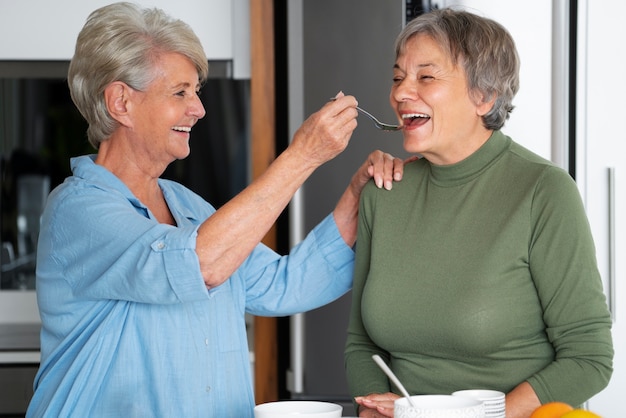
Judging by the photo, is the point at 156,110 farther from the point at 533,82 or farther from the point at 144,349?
the point at 533,82

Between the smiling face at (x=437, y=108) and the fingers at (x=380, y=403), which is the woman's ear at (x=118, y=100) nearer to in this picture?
the smiling face at (x=437, y=108)

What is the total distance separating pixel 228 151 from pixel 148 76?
1.58 meters

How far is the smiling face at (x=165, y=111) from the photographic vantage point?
183 centimetres

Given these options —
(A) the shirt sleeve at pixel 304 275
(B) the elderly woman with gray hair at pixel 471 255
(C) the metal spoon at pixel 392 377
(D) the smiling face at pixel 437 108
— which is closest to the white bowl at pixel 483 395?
(C) the metal spoon at pixel 392 377

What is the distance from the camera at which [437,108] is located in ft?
5.80

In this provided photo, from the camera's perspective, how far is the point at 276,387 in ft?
9.91

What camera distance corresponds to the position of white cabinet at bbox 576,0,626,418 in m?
2.69

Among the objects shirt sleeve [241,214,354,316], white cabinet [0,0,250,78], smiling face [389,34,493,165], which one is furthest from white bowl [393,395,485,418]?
white cabinet [0,0,250,78]

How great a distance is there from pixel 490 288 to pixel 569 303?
14 centimetres

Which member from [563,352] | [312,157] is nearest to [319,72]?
[312,157]

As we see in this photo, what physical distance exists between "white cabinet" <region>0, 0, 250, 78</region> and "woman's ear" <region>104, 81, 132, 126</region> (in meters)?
1.39

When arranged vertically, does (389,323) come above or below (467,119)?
below

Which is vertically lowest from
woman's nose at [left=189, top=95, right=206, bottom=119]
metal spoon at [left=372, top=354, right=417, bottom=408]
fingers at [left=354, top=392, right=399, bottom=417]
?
fingers at [left=354, top=392, right=399, bottom=417]

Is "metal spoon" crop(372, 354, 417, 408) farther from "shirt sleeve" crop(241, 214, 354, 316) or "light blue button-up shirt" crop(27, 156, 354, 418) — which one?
"shirt sleeve" crop(241, 214, 354, 316)
